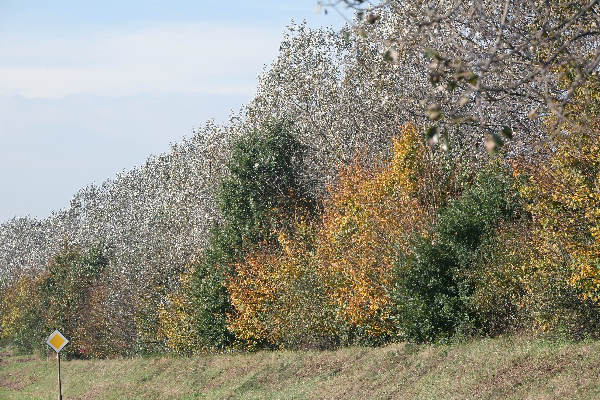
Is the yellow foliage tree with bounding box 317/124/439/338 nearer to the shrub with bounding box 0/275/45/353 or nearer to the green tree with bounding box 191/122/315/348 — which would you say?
the green tree with bounding box 191/122/315/348

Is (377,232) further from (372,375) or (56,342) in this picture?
(56,342)

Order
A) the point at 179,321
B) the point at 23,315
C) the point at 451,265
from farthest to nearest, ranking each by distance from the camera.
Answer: the point at 23,315 < the point at 179,321 < the point at 451,265

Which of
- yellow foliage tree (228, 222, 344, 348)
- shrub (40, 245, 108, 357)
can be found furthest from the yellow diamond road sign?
shrub (40, 245, 108, 357)

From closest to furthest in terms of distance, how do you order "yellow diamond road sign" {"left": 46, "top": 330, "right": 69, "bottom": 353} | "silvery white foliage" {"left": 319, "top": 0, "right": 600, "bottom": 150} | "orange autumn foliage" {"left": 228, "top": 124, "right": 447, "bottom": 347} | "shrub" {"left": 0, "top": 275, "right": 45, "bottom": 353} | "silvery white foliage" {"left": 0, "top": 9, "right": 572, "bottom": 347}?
"silvery white foliage" {"left": 319, "top": 0, "right": 600, "bottom": 150} < "orange autumn foliage" {"left": 228, "top": 124, "right": 447, "bottom": 347} < "yellow diamond road sign" {"left": 46, "top": 330, "right": 69, "bottom": 353} < "silvery white foliage" {"left": 0, "top": 9, "right": 572, "bottom": 347} < "shrub" {"left": 0, "top": 275, "right": 45, "bottom": 353}

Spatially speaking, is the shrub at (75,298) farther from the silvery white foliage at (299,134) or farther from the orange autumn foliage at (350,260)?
the orange autumn foliage at (350,260)

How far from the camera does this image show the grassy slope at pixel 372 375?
656 inches

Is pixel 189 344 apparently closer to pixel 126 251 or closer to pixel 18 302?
pixel 126 251

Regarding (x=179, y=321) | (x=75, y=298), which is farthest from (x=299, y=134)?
(x=75, y=298)

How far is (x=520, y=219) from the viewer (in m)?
22.0

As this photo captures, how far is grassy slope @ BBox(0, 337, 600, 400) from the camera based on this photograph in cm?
1666

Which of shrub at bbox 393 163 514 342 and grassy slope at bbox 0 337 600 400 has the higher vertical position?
shrub at bbox 393 163 514 342

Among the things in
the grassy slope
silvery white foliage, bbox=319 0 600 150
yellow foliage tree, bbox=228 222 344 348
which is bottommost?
the grassy slope

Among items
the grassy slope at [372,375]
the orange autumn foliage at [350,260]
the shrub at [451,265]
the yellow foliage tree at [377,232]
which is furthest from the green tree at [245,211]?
the shrub at [451,265]

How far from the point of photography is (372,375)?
2208cm
